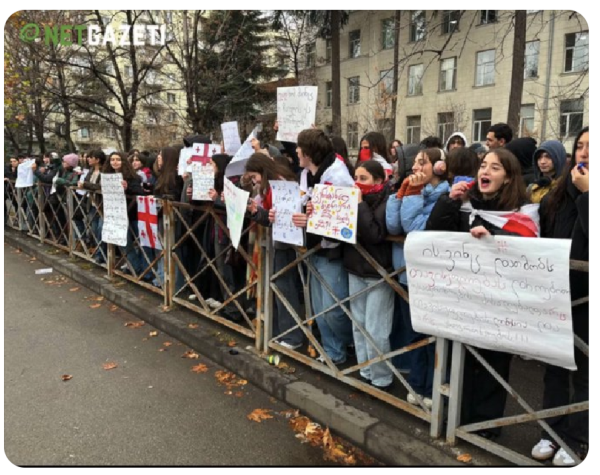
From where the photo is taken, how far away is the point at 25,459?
2947 mm

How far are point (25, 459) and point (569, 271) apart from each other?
10.8 ft

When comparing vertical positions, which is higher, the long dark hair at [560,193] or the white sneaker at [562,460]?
the long dark hair at [560,193]

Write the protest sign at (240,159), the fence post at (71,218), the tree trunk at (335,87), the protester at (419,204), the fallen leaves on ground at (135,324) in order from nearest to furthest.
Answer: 1. the protester at (419,204)
2. the protest sign at (240,159)
3. the fallen leaves on ground at (135,324)
4. the fence post at (71,218)
5. the tree trunk at (335,87)

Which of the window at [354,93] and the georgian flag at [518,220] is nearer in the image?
the georgian flag at [518,220]

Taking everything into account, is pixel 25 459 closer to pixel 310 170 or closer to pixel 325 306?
pixel 325 306

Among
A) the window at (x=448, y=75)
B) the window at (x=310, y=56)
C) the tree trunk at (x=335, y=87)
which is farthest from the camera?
the window at (x=310, y=56)

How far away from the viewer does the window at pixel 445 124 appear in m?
27.1

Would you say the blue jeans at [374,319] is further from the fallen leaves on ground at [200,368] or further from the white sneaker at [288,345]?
the fallen leaves on ground at [200,368]

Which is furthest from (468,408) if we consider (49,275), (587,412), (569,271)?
(49,275)

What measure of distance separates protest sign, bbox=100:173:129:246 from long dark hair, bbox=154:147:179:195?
2.41 ft

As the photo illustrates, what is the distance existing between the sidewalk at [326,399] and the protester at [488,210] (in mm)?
295

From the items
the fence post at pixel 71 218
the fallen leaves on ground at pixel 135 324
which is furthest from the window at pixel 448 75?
the fallen leaves on ground at pixel 135 324

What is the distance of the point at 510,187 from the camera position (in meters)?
A: 2.69

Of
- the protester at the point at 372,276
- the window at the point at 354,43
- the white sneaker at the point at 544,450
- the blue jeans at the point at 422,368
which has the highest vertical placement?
the window at the point at 354,43
